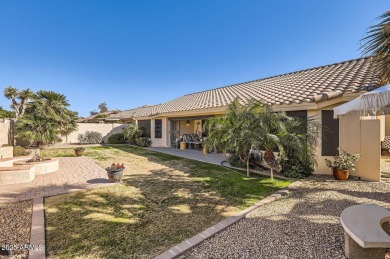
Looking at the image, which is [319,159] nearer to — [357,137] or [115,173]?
[357,137]

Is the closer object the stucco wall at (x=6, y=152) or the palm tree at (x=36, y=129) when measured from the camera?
the stucco wall at (x=6, y=152)

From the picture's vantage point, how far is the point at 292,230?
3713mm

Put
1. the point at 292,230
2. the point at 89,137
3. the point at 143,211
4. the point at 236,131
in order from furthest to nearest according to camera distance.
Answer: the point at 89,137 < the point at 236,131 < the point at 143,211 < the point at 292,230

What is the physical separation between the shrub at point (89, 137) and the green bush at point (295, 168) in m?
21.4

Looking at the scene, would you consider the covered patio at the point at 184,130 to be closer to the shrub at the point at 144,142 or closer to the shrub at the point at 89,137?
the shrub at the point at 144,142

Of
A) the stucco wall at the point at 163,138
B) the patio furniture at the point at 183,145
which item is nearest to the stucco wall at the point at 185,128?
the stucco wall at the point at 163,138

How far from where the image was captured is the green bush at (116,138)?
21984 millimetres

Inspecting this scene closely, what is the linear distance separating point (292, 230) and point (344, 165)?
505 cm

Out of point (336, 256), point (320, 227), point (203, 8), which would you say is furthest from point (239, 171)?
point (203, 8)

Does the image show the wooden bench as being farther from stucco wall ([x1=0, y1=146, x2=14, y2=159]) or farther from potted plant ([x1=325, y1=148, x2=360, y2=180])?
stucco wall ([x1=0, y1=146, x2=14, y2=159])

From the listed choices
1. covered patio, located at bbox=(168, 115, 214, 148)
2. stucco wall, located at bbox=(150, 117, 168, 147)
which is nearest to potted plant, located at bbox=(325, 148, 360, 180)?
covered patio, located at bbox=(168, 115, 214, 148)

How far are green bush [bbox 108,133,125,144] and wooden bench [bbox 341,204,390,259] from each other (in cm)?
2220

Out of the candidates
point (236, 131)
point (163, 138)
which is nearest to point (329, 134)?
point (236, 131)

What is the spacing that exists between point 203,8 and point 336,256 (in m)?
15.5
